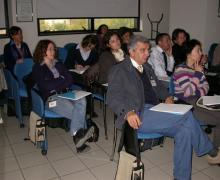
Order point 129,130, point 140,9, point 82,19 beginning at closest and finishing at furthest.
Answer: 1. point 129,130
2. point 82,19
3. point 140,9

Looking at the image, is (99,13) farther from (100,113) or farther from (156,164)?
(156,164)

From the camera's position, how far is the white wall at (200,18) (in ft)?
19.4

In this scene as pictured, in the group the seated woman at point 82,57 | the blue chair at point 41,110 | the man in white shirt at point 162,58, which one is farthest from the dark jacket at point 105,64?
the seated woman at point 82,57

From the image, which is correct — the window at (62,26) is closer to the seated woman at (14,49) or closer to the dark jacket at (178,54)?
the seated woman at (14,49)

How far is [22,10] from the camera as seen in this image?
536 centimetres

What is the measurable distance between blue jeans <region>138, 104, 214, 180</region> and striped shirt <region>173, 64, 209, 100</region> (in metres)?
0.53

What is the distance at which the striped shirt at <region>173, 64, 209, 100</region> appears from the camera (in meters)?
2.95

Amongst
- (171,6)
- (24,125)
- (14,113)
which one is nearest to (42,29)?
(14,113)

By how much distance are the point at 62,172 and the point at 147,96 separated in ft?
3.48

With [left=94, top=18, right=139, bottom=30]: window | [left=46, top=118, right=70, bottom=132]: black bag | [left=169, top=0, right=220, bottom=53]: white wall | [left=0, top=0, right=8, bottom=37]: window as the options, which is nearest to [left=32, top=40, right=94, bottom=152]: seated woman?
[left=46, top=118, right=70, bottom=132]: black bag

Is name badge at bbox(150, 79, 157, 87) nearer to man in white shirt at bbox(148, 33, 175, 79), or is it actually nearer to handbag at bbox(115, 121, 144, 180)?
handbag at bbox(115, 121, 144, 180)

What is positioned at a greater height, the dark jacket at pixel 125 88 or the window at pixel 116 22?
the window at pixel 116 22

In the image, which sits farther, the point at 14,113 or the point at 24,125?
the point at 14,113

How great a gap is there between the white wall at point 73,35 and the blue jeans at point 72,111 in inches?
105
